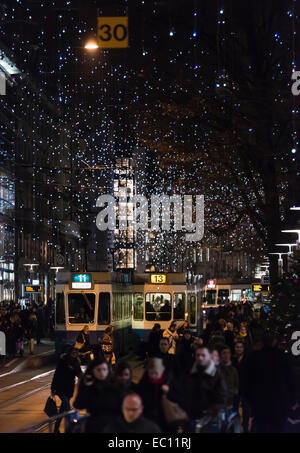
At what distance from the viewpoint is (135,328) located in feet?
123

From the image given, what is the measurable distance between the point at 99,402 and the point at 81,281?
74.1 feet

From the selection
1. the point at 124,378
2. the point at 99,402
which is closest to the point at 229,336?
the point at 124,378

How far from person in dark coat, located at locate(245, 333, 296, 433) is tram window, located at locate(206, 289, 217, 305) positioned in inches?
2113

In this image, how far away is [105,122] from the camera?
9588 cm

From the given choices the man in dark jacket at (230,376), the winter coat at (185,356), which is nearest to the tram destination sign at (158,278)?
the winter coat at (185,356)

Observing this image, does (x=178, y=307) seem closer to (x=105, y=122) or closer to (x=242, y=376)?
(x=242, y=376)

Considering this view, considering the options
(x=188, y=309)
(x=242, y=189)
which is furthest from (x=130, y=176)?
(x=242, y=189)

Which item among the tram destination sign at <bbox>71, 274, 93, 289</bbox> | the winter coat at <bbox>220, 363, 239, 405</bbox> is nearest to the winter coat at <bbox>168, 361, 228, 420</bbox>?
the winter coat at <bbox>220, 363, 239, 405</bbox>

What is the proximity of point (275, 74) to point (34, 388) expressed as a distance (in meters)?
10.8

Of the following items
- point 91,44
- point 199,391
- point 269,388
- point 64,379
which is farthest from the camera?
point 91,44

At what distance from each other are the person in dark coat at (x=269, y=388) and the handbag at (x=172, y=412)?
7.11 ft

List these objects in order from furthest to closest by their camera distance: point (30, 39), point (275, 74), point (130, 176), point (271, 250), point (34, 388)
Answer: point (130, 176) < point (30, 39) < point (271, 250) < point (275, 74) < point (34, 388)

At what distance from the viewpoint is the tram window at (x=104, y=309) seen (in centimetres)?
3219
